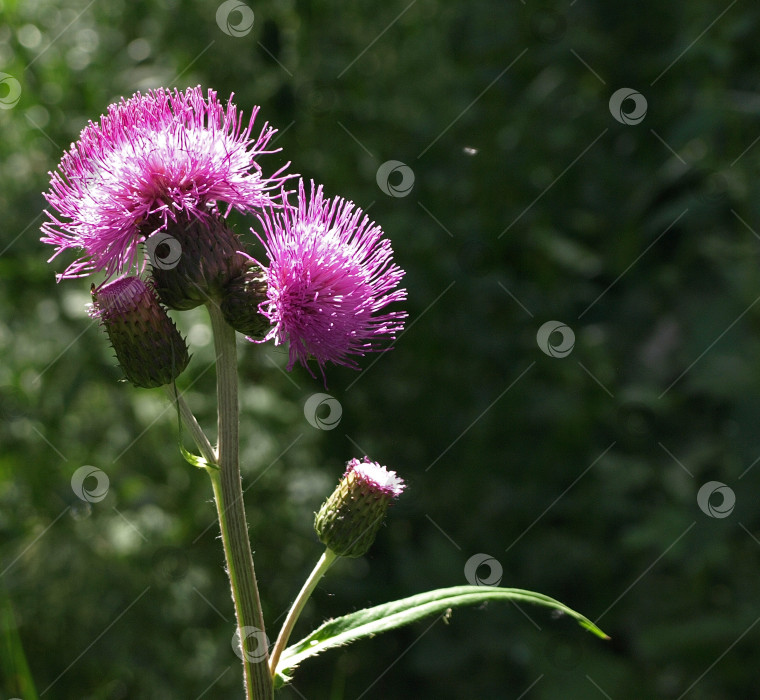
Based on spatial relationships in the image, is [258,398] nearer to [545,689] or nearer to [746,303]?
[545,689]

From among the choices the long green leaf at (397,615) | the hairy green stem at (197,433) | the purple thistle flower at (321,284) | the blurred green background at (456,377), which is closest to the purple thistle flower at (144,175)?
the purple thistle flower at (321,284)

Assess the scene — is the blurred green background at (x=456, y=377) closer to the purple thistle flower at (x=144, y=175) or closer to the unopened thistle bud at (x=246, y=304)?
the purple thistle flower at (x=144, y=175)

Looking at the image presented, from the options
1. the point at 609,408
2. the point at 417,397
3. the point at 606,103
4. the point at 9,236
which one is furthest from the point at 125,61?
the point at 609,408

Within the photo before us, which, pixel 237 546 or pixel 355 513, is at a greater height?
pixel 355 513

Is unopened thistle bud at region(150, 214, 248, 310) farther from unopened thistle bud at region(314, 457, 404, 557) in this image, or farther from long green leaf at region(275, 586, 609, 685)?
long green leaf at region(275, 586, 609, 685)

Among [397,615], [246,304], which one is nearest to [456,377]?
[246,304]

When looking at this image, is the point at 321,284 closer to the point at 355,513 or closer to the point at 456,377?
the point at 355,513
